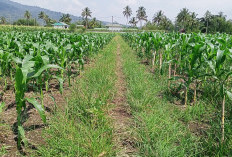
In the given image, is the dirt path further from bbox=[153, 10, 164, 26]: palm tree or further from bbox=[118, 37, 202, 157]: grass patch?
bbox=[153, 10, 164, 26]: palm tree

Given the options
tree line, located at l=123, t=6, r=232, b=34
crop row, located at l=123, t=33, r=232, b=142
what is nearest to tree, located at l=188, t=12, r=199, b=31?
tree line, located at l=123, t=6, r=232, b=34

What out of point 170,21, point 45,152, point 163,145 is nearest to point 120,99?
point 163,145

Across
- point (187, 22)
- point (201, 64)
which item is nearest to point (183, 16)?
point (187, 22)

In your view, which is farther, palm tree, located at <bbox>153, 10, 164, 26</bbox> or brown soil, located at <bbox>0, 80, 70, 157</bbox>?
palm tree, located at <bbox>153, 10, 164, 26</bbox>

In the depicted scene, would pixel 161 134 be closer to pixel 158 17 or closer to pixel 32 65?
pixel 32 65

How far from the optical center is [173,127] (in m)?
2.43

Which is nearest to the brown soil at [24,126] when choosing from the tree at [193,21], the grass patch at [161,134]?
the grass patch at [161,134]

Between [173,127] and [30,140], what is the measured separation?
1.91 metres

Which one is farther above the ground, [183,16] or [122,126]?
[183,16]

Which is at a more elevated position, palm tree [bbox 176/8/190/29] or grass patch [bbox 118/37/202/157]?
palm tree [bbox 176/8/190/29]

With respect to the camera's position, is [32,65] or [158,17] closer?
[32,65]

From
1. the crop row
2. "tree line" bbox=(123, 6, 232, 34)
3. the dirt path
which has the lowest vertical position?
the dirt path

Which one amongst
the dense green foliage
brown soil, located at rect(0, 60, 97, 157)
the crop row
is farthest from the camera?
the crop row

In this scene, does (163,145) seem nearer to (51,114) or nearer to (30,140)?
(30,140)
